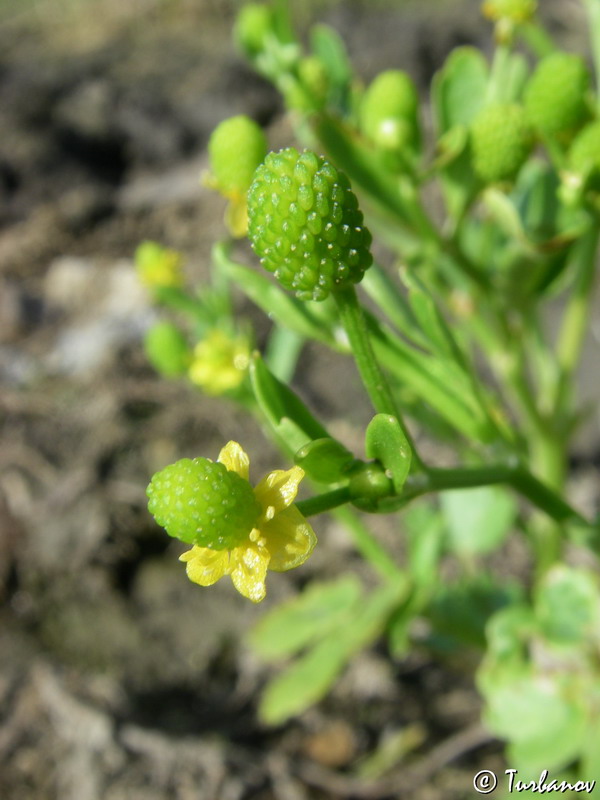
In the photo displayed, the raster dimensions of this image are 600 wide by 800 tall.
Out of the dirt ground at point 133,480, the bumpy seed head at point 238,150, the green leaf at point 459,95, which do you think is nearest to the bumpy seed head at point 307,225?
the bumpy seed head at point 238,150

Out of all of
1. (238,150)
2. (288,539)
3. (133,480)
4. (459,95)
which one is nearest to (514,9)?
(459,95)

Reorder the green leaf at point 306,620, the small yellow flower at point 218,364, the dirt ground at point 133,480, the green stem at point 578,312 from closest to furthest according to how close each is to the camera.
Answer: the green stem at point 578,312
the small yellow flower at point 218,364
the green leaf at point 306,620
the dirt ground at point 133,480

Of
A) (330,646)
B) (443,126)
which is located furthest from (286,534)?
(330,646)

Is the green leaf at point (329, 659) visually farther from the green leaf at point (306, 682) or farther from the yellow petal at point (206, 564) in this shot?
the yellow petal at point (206, 564)

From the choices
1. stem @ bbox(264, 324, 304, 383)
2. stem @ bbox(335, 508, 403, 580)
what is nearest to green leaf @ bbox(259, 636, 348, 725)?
stem @ bbox(335, 508, 403, 580)

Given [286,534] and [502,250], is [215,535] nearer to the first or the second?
[286,534]

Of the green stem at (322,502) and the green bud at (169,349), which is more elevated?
the green stem at (322,502)

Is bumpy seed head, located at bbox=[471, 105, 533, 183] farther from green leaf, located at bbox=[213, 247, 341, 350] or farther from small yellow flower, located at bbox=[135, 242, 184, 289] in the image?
small yellow flower, located at bbox=[135, 242, 184, 289]
